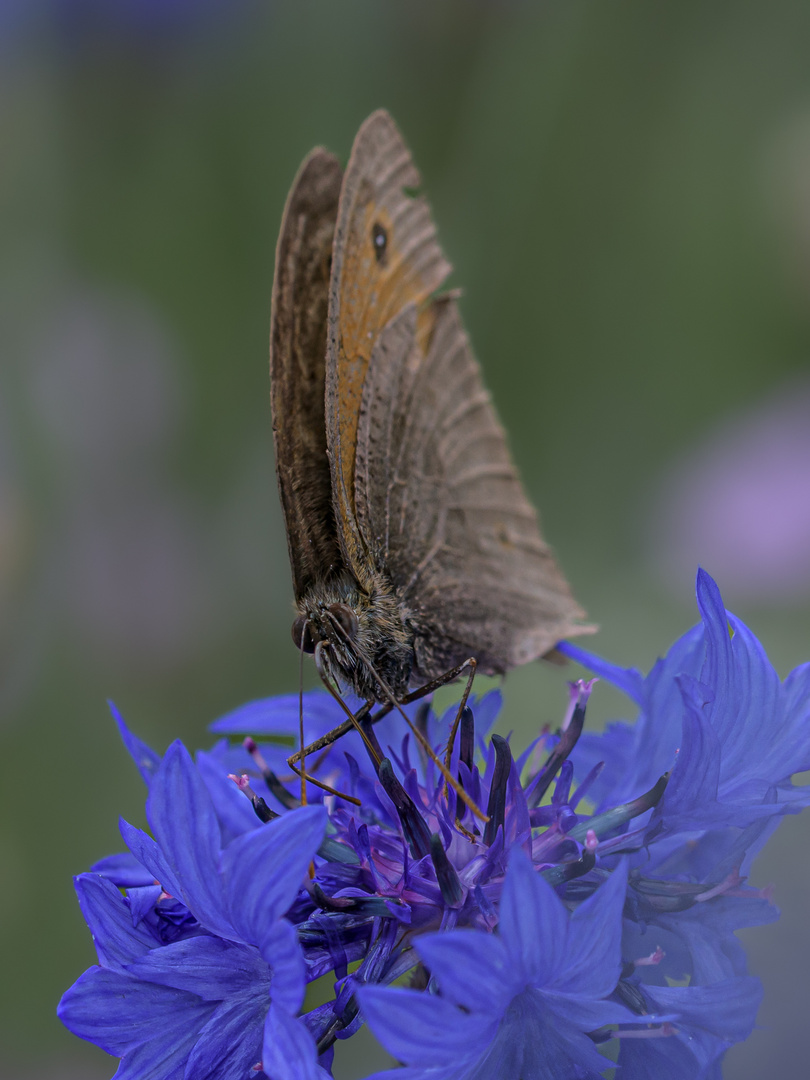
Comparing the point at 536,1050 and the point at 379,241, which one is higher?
the point at 379,241

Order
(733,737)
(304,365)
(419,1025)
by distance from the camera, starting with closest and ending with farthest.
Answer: (419,1025), (733,737), (304,365)

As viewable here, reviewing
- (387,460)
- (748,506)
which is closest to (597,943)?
(387,460)

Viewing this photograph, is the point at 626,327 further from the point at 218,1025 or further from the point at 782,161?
the point at 218,1025

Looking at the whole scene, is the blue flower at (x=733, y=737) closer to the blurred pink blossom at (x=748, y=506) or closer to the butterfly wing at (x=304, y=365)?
the butterfly wing at (x=304, y=365)

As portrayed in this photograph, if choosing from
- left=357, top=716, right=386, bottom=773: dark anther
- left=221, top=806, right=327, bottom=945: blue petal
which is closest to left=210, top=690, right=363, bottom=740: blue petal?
left=357, top=716, right=386, bottom=773: dark anther

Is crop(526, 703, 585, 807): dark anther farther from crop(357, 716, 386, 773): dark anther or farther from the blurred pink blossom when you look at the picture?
the blurred pink blossom

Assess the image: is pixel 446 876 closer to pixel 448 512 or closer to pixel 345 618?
pixel 345 618

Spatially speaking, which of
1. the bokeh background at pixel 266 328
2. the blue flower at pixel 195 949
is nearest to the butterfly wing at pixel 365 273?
the blue flower at pixel 195 949
